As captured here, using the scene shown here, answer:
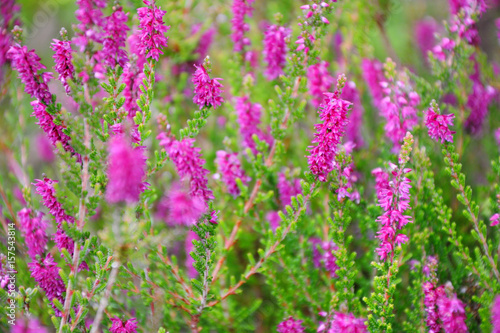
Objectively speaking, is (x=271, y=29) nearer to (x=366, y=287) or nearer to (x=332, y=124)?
(x=332, y=124)

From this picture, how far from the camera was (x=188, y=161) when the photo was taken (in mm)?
1473

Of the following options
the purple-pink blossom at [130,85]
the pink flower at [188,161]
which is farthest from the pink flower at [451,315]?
the purple-pink blossom at [130,85]

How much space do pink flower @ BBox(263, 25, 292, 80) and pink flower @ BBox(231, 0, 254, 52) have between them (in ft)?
0.48

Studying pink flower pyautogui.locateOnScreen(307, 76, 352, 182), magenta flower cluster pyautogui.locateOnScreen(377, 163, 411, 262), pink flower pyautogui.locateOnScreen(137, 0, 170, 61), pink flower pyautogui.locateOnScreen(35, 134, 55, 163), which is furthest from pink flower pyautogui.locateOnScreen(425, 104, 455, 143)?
pink flower pyautogui.locateOnScreen(35, 134, 55, 163)

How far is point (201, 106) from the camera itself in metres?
1.66

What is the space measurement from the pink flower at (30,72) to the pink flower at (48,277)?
0.64 metres

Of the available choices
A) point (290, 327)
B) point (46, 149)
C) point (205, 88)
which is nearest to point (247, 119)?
point (205, 88)

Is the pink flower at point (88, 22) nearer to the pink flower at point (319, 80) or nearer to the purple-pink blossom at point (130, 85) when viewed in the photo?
the purple-pink blossom at point (130, 85)

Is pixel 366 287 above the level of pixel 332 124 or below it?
below

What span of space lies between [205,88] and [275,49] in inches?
26.8

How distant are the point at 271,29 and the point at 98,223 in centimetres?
174

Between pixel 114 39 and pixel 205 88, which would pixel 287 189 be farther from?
pixel 114 39

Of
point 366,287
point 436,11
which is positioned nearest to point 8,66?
point 366,287

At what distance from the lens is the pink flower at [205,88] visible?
1.61 meters
